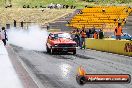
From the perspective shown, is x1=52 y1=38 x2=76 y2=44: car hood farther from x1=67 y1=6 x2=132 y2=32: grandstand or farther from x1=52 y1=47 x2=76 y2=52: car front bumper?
x1=67 y1=6 x2=132 y2=32: grandstand

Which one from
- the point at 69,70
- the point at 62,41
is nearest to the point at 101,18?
the point at 62,41

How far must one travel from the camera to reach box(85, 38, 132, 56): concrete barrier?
2519 centimetres

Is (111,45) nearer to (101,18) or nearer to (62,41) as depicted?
(62,41)

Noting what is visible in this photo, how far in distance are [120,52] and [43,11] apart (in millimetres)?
60202

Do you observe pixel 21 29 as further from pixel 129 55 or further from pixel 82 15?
pixel 129 55

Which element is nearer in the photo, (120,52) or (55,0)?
(120,52)

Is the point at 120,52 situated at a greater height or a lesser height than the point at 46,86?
lesser

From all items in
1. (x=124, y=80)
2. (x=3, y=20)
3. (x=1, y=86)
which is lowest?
(x=3, y=20)

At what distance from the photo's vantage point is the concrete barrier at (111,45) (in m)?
25.2

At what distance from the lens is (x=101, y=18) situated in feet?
229

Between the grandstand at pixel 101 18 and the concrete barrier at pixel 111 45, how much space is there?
21.8 meters

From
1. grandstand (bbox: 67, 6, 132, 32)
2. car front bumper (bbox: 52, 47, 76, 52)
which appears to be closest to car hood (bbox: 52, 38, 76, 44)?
car front bumper (bbox: 52, 47, 76, 52)

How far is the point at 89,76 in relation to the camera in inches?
140

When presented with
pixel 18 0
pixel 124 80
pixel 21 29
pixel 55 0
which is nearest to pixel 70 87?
pixel 124 80
